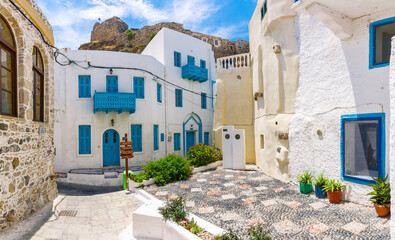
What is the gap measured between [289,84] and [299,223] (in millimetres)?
4488

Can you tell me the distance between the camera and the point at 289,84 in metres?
7.43

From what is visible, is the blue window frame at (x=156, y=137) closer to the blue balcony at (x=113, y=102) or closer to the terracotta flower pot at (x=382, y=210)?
the blue balcony at (x=113, y=102)

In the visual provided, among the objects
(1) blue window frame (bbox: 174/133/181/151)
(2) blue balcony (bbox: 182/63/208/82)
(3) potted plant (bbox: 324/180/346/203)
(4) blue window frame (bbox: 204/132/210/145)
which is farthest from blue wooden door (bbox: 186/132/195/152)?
(3) potted plant (bbox: 324/180/346/203)

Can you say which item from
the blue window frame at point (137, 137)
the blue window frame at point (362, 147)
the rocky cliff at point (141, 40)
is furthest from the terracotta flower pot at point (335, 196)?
the rocky cliff at point (141, 40)

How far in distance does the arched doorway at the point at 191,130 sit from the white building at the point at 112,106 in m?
1.37

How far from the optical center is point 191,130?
17.5 meters

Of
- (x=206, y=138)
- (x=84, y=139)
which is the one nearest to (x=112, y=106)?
(x=84, y=139)

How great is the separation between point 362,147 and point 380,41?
2.40 meters

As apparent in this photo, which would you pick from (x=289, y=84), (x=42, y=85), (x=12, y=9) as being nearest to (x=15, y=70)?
(x=12, y=9)

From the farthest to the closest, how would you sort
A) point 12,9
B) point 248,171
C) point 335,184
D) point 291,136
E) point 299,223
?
point 248,171, point 291,136, point 335,184, point 12,9, point 299,223

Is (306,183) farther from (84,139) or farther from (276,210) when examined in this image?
(84,139)

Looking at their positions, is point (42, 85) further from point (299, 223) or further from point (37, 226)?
point (299, 223)

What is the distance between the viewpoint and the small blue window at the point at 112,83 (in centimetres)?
1308

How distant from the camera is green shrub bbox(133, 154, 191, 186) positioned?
8375mm
